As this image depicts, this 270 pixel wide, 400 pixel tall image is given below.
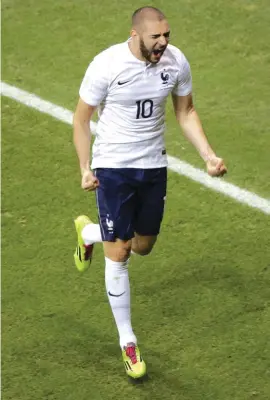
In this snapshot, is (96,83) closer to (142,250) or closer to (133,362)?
(142,250)

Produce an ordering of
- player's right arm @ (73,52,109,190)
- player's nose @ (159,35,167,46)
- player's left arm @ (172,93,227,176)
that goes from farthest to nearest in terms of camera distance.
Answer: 1. player's left arm @ (172,93,227,176)
2. player's right arm @ (73,52,109,190)
3. player's nose @ (159,35,167,46)

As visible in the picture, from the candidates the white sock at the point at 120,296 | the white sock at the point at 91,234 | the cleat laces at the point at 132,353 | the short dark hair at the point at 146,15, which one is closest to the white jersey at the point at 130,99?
the short dark hair at the point at 146,15

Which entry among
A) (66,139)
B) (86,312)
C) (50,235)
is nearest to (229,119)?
(66,139)

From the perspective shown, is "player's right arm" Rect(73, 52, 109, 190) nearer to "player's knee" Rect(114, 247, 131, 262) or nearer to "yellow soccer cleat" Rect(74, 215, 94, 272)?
"player's knee" Rect(114, 247, 131, 262)

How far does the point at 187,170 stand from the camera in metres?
9.78

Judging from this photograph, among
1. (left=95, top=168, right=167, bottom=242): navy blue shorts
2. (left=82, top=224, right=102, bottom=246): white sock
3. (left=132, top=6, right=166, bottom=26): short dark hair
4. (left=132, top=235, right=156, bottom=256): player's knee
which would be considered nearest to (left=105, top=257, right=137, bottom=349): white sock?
(left=95, top=168, right=167, bottom=242): navy blue shorts

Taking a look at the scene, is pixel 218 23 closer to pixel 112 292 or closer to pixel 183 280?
pixel 183 280

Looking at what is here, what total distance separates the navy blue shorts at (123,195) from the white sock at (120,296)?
0.23 meters

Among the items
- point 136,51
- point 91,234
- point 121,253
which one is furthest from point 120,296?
point 136,51

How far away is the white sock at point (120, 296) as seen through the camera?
24.6 feet

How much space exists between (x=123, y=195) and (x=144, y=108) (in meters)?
0.62

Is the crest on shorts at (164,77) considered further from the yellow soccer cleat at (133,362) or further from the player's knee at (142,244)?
the yellow soccer cleat at (133,362)

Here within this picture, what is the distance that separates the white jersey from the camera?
23.3ft

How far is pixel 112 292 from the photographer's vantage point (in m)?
7.55
